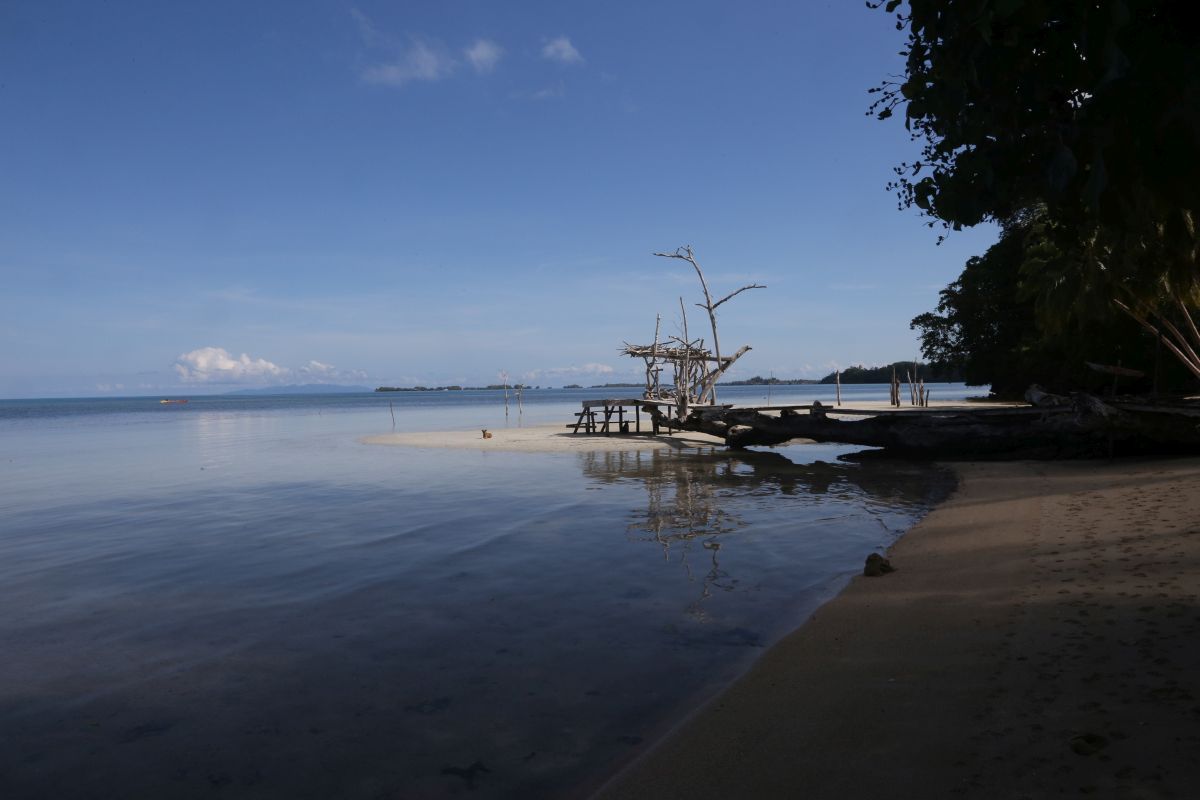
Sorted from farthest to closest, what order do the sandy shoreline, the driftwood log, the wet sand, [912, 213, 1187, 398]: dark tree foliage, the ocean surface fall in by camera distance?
[912, 213, 1187, 398]: dark tree foliage
the sandy shoreline
the driftwood log
the ocean surface
the wet sand

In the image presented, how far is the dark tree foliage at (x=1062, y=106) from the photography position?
3371 millimetres

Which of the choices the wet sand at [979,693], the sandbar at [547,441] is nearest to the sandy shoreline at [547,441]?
the sandbar at [547,441]

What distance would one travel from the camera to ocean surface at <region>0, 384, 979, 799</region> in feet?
13.4

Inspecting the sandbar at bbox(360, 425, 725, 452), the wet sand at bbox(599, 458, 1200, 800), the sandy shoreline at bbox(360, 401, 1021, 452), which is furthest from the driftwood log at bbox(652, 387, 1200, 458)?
the wet sand at bbox(599, 458, 1200, 800)

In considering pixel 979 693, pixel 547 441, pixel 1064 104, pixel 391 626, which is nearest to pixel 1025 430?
pixel 1064 104

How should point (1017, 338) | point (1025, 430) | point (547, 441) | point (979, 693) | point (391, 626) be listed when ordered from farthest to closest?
point (1017, 338), point (547, 441), point (1025, 430), point (391, 626), point (979, 693)

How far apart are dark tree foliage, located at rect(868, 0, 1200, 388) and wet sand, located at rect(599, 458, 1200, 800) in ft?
8.19

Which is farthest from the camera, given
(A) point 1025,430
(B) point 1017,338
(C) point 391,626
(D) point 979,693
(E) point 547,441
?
(B) point 1017,338

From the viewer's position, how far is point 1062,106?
430 cm

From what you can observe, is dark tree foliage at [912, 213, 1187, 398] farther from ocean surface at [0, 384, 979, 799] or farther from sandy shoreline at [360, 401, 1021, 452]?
ocean surface at [0, 384, 979, 799]

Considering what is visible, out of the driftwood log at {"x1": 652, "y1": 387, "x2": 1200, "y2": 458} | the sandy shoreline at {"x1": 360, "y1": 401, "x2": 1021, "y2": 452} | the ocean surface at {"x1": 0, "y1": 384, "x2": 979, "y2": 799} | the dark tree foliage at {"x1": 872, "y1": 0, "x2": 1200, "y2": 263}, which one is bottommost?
the ocean surface at {"x1": 0, "y1": 384, "x2": 979, "y2": 799}

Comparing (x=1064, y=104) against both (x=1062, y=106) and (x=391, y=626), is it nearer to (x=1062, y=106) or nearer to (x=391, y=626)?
(x=1062, y=106)

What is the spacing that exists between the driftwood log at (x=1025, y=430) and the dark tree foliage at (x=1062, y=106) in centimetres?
1101

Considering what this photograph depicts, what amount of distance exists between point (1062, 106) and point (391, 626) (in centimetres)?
639
